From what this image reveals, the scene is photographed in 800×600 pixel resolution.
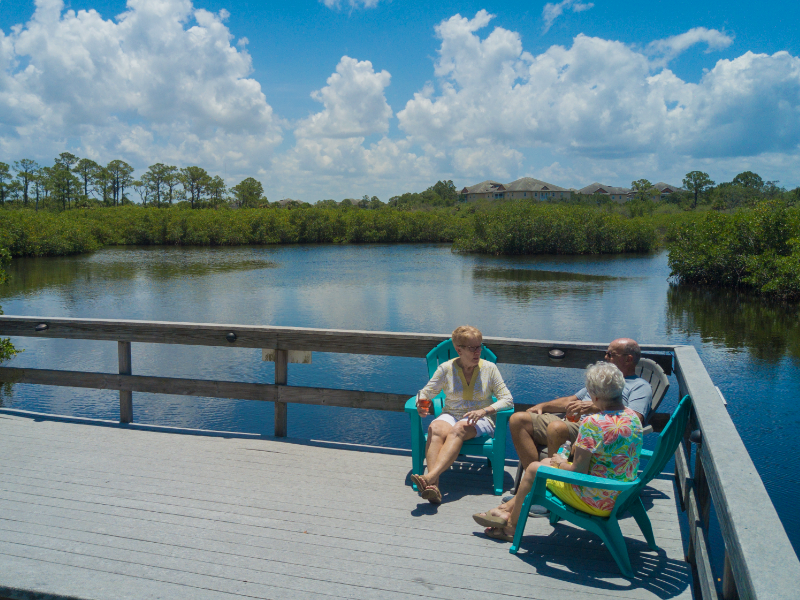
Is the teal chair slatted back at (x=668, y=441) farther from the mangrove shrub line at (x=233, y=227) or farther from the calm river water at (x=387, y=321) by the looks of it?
the mangrove shrub line at (x=233, y=227)

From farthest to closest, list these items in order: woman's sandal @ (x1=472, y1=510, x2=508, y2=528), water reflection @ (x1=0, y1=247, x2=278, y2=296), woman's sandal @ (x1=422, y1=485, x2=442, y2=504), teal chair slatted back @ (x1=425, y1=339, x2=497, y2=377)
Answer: water reflection @ (x1=0, y1=247, x2=278, y2=296) → teal chair slatted back @ (x1=425, y1=339, x2=497, y2=377) → woman's sandal @ (x1=422, y1=485, x2=442, y2=504) → woman's sandal @ (x1=472, y1=510, x2=508, y2=528)

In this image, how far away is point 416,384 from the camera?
10758mm

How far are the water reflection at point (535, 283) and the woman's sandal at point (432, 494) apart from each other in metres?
19.4

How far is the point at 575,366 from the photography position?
3.83m

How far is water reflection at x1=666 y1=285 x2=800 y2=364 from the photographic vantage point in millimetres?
14844

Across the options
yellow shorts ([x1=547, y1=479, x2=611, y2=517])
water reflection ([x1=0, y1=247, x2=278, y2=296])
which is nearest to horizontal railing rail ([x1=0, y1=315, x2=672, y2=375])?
A: yellow shorts ([x1=547, y1=479, x2=611, y2=517])

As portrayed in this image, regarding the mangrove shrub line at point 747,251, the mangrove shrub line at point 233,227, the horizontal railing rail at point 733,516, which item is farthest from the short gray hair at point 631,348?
the mangrove shrub line at point 233,227

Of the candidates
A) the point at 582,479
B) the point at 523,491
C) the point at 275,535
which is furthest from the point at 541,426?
the point at 275,535

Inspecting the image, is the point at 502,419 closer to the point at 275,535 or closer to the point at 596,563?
the point at 596,563

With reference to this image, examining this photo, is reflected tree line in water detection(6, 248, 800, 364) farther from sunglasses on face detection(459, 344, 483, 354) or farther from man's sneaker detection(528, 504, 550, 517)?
man's sneaker detection(528, 504, 550, 517)

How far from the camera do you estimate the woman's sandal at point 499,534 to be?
2771mm

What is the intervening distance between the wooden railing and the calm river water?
3973 mm

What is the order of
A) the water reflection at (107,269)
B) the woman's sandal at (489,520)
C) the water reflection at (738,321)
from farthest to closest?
the water reflection at (107,269), the water reflection at (738,321), the woman's sandal at (489,520)

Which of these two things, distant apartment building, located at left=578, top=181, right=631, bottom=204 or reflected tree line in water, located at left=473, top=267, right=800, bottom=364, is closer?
reflected tree line in water, located at left=473, top=267, right=800, bottom=364
